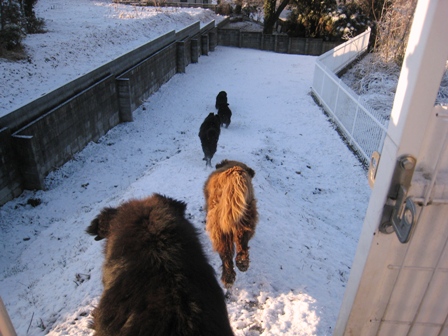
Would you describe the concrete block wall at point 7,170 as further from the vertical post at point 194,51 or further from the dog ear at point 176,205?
the vertical post at point 194,51

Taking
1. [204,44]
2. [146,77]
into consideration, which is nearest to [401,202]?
[146,77]

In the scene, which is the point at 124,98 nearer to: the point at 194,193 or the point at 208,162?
the point at 208,162

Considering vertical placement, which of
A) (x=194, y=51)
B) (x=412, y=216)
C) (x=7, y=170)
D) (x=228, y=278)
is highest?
(x=412, y=216)

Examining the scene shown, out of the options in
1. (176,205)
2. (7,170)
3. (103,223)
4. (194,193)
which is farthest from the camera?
(7,170)

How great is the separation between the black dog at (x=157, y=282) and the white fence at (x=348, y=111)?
22.5 ft

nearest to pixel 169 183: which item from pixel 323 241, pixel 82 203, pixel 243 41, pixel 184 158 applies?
pixel 184 158

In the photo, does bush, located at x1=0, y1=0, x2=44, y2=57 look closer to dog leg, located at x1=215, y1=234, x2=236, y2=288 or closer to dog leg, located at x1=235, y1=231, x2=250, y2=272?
dog leg, located at x1=215, y1=234, x2=236, y2=288

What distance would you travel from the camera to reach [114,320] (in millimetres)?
2119

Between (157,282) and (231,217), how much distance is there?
2185mm

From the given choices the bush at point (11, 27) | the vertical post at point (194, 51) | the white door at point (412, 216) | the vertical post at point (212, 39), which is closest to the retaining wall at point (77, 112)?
the vertical post at point (194, 51)

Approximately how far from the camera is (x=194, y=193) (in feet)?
23.1

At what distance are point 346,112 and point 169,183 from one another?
7.48 m

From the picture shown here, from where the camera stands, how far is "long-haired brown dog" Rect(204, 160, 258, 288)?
4.15m

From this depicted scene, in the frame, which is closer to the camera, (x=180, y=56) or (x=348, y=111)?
(x=348, y=111)
